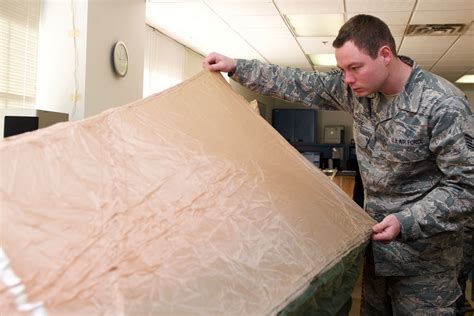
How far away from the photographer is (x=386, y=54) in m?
1.47

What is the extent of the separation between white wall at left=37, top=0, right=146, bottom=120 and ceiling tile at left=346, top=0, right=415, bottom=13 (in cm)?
222

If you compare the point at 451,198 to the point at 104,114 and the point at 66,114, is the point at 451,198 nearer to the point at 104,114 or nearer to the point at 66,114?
the point at 104,114

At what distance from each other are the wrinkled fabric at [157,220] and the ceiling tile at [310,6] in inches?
138

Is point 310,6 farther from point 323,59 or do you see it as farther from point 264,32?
point 323,59

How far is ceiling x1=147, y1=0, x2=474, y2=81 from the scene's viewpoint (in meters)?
4.51

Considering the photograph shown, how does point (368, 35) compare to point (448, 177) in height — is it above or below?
above

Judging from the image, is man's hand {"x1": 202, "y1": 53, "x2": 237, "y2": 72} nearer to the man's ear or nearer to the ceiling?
the man's ear

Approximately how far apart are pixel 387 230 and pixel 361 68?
50cm

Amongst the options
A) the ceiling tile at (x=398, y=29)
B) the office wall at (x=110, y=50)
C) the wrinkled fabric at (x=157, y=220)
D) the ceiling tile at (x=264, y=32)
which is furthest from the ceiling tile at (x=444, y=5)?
the wrinkled fabric at (x=157, y=220)

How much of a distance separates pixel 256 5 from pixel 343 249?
151 inches

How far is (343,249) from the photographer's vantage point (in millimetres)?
1146

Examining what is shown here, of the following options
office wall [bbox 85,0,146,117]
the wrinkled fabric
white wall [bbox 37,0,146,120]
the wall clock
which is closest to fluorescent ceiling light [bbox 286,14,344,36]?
office wall [bbox 85,0,146,117]

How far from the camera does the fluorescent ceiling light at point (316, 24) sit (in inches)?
195

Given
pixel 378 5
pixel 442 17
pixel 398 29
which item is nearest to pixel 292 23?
pixel 378 5
